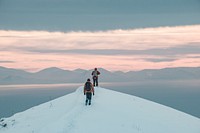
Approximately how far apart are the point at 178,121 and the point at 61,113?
10.8 metres

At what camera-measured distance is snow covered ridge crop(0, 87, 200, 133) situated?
36.3 m

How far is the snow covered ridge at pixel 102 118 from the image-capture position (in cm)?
3632

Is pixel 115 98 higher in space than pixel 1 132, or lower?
higher

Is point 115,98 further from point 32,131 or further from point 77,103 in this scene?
point 32,131

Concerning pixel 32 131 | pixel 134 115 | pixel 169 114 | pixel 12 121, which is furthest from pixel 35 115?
pixel 169 114

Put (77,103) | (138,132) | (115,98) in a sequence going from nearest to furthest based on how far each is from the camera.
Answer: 1. (138,132)
2. (77,103)
3. (115,98)

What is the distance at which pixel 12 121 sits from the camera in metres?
42.8

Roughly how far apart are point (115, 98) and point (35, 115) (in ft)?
27.1

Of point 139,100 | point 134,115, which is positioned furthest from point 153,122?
point 139,100

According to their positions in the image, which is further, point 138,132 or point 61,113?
point 61,113

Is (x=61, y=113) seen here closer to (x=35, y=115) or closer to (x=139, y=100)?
(x=35, y=115)

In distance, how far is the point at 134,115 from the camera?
40.5m

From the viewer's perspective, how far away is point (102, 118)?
125ft

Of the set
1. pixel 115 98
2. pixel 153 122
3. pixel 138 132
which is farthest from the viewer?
pixel 115 98
